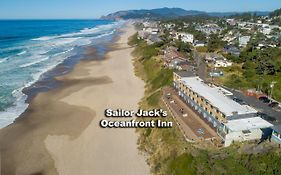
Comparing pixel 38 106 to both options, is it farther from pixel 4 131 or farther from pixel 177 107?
pixel 177 107

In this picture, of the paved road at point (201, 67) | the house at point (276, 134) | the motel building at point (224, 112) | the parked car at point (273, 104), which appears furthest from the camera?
the paved road at point (201, 67)

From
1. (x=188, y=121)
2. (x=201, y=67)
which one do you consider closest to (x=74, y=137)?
(x=188, y=121)

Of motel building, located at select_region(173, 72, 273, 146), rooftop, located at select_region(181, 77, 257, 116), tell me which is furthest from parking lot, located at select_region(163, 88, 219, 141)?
rooftop, located at select_region(181, 77, 257, 116)

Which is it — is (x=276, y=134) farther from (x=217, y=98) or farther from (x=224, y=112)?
(x=217, y=98)

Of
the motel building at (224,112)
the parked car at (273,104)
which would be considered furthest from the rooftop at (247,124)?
the parked car at (273,104)

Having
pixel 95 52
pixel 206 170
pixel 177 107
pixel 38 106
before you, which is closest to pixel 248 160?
pixel 206 170

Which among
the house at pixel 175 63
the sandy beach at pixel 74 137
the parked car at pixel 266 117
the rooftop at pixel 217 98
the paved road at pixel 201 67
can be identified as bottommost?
the sandy beach at pixel 74 137

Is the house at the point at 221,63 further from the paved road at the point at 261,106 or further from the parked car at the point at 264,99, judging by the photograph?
the parked car at the point at 264,99
